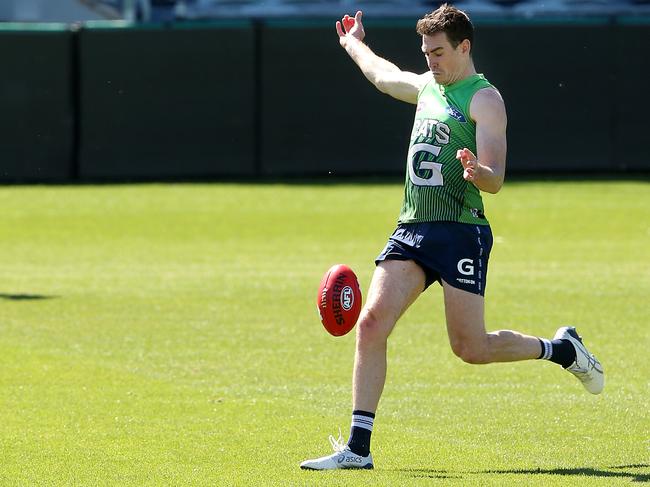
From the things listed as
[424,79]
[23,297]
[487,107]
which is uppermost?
[424,79]

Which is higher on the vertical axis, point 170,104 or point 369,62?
point 170,104

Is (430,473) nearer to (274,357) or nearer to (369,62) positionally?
(369,62)

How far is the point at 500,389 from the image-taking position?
30.9ft

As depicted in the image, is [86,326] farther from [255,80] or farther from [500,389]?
[255,80]

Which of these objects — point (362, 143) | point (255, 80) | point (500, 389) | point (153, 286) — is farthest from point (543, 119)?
point (500, 389)

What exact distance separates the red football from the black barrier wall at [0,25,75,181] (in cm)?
1796

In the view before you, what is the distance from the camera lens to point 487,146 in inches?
269

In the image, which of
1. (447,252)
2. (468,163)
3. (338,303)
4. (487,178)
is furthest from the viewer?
(338,303)

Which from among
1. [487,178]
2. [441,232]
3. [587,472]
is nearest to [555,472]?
[587,472]

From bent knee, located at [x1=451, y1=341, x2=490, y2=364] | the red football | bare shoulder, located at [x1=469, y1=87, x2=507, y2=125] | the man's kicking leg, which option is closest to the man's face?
bare shoulder, located at [x1=469, y1=87, x2=507, y2=125]

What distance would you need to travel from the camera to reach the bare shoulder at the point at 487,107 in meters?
6.93

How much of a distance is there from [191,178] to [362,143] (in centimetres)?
309

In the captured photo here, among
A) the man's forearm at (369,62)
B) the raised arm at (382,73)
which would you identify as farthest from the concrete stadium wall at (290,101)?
the man's forearm at (369,62)

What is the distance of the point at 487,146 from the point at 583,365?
1635 millimetres
